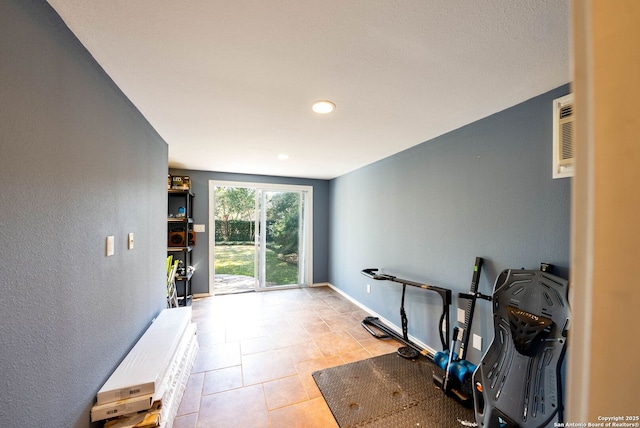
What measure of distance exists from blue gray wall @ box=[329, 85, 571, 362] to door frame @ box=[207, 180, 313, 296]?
150 cm

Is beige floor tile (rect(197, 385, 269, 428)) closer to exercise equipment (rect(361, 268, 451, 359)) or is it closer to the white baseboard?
exercise equipment (rect(361, 268, 451, 359))

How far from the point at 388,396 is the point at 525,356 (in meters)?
1.02

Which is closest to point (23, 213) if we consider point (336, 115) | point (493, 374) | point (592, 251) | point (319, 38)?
point (319, 38)

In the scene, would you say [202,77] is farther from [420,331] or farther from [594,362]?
[420,331]

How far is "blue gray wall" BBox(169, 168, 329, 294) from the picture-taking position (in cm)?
418

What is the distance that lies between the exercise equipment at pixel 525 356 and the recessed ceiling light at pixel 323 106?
1732 millimetres

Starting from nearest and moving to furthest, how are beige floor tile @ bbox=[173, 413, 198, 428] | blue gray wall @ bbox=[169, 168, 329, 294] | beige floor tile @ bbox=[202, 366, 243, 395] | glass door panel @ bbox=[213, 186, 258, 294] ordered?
beige floor tile @ bbox=[173, 413, 198, 428], beige floor tile @ bbox=[202, 366, 243, 395], blue gray wall @ bbox=[169, 168, 329, 294], glass door panel @ bbox=[213, 186, 258, 294]

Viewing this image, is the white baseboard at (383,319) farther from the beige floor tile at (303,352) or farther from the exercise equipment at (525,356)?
the beige floor tile at (303,352)

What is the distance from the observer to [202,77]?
1441 millimetres

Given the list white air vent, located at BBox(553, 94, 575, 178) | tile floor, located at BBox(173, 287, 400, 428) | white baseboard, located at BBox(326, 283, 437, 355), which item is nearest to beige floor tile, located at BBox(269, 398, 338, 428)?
tile floor, located at BBox(173, 287, 400, 428)

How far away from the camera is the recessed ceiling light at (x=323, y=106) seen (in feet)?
5.66

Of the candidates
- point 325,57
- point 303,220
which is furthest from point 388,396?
point 303,220

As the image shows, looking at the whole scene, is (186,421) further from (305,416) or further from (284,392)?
(305,416)

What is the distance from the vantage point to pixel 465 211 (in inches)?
85.0
